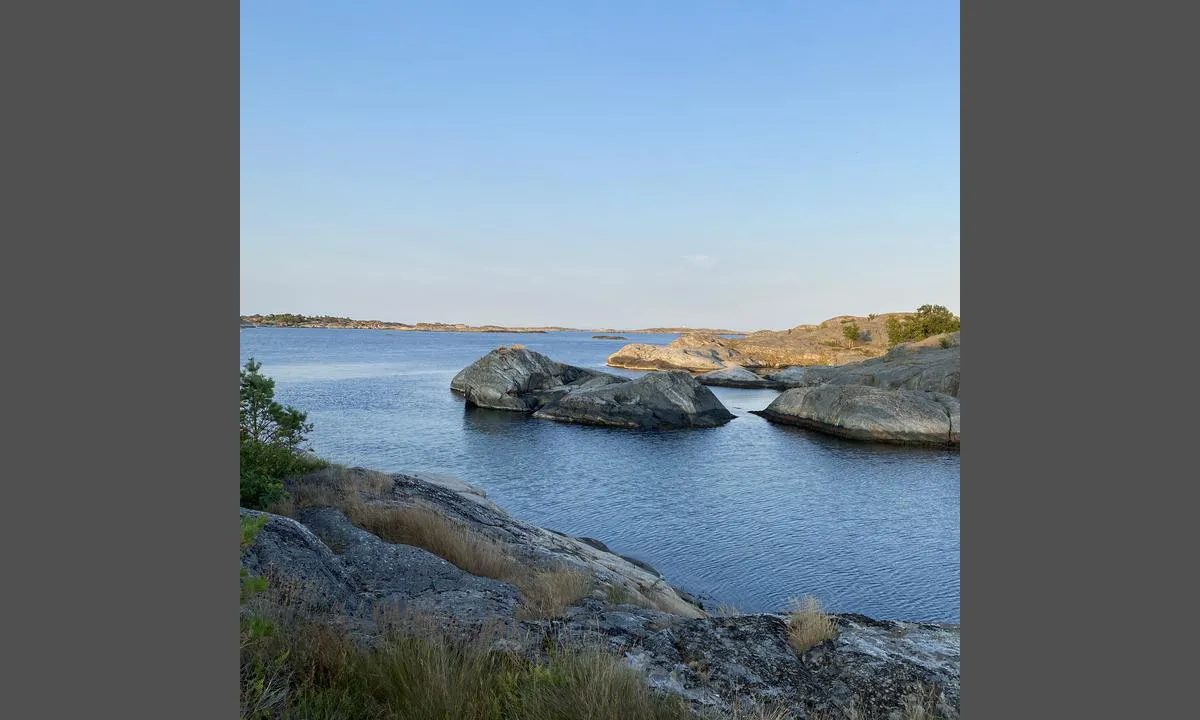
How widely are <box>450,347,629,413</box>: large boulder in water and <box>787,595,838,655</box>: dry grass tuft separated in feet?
150

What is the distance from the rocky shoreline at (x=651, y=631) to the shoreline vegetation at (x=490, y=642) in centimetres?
2

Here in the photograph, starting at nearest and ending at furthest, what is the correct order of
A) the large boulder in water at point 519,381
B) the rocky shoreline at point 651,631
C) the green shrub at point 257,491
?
the rocky shoreline at point 651,631 < the green shrub at point 257,491 < the large boulder in water at point 519,381

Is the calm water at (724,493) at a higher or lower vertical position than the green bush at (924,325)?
lower

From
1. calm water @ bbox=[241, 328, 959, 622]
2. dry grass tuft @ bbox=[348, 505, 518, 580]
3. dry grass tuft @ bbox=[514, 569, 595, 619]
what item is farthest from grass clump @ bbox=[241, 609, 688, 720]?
calm water @ bbox=[241, 328, 959, 622]

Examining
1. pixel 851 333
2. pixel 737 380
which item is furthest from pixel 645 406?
pixel 851 333

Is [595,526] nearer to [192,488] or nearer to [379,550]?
[379,550]

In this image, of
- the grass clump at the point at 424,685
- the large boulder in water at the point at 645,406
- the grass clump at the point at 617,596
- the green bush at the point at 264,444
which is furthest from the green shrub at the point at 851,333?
the grass clump at the point at 424,685

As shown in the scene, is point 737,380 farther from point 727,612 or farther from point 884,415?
point 727,612

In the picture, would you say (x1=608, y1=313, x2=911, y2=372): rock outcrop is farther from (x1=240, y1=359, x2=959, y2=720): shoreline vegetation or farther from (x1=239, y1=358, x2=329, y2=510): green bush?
(x1=240, y1=359, x2=959, y2=720): shoreline vegetation

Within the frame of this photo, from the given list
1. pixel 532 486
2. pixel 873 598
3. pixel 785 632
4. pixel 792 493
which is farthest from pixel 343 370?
pixel 785 632

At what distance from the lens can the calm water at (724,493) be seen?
20672 mm

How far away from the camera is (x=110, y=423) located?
1.97 metres

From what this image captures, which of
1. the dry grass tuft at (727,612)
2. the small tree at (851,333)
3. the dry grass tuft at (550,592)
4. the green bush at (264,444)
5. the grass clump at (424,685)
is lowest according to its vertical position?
the dry grass tuft at (727,612)

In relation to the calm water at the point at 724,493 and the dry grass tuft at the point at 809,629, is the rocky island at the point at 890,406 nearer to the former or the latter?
the calm water at the point at 724,493
